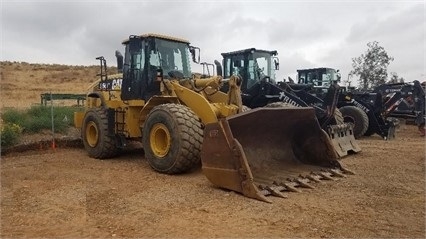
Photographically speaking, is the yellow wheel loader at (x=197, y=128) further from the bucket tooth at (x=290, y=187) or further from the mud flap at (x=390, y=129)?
the mud flap at (x=390, y=129)

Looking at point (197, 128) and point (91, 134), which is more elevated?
point (197, 128)

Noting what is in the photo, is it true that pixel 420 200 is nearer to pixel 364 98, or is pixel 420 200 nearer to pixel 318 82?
pixel 364 98

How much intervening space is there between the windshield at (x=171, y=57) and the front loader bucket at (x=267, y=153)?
8.33 feet

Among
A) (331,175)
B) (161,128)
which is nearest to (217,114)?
(161,128)

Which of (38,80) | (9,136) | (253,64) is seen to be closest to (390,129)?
(253,64)

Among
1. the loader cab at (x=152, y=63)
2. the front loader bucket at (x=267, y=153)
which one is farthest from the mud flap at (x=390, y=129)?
the loader cab at (x=152, y=63)

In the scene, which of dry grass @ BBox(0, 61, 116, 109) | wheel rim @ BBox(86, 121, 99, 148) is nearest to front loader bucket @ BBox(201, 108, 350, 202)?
wheel rim @ BBox(86, 121, 99, 148)

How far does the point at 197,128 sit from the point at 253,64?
6600 millimetres

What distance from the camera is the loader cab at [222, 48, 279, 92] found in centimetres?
1275

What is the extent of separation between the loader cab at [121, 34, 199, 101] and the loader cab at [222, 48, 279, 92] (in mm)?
4321

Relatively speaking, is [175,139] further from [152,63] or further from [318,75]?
[318,75]

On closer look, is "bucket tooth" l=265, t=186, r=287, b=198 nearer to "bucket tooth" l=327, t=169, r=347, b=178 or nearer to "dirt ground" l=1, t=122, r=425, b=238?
"dirt ground" l=1, t=122, r=425, b=238

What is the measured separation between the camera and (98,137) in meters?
8.95

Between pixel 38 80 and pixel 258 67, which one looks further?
pixel 38 80
